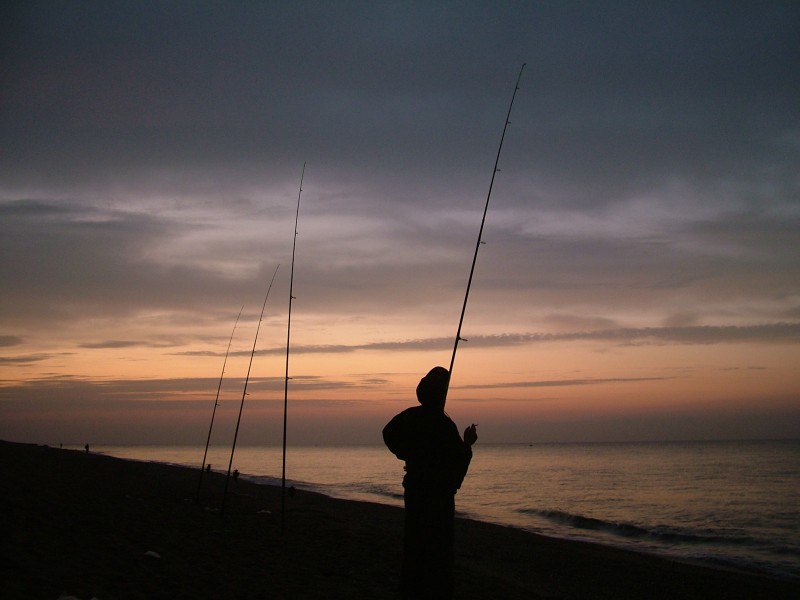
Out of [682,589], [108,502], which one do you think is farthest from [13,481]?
[682,589]

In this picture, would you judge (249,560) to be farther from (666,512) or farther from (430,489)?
(666,512)

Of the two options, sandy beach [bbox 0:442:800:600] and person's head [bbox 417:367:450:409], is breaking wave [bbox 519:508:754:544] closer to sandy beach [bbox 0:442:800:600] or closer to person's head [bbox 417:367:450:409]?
sandy beach [bbox 0:442:800:600]

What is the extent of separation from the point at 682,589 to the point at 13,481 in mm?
12489

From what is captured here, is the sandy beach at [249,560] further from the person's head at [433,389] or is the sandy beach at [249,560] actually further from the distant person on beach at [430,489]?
the person's head at [433,389]

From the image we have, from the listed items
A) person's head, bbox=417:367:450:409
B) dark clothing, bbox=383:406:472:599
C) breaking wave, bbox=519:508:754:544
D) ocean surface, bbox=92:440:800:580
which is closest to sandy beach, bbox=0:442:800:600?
ocean surface, bbox=92:440:800:580

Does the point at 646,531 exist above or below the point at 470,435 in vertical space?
below

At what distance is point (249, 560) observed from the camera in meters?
8.33

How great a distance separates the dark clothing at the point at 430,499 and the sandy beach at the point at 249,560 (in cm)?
328

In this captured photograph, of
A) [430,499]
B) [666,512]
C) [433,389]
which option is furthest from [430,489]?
[666,512]

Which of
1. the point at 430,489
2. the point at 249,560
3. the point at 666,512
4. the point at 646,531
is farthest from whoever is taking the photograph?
the point at 666,512

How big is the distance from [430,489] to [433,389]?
63cm

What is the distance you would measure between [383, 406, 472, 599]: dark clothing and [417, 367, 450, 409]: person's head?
0.15 feet

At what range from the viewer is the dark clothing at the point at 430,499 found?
373 cm

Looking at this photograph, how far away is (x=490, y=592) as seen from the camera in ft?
28.1
